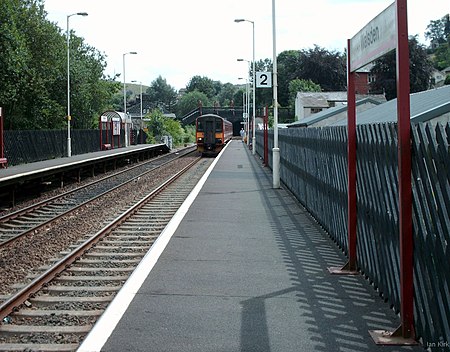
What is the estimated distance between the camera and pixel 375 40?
605cm

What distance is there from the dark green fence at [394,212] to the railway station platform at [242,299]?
1.12ft

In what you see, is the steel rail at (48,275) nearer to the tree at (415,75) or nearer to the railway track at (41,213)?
the railway track at (41,213)

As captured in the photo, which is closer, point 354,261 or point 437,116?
point 354,261

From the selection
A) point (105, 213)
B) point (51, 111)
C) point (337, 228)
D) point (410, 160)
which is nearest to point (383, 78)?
point (51, 111)

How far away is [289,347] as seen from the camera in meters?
5.00

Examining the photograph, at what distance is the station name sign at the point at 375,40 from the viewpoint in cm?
544

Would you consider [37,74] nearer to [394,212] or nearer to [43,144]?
[43,144]

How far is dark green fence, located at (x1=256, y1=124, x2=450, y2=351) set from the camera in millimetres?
4465

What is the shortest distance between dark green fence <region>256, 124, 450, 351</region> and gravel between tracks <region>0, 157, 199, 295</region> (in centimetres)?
423

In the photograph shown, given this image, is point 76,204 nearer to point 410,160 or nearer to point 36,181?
point 36,181

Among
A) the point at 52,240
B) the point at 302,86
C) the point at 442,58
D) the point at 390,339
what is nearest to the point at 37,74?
the point at 52,240

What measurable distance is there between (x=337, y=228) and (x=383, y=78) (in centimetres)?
5552

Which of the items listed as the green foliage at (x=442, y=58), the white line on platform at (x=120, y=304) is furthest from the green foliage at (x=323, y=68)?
the white line on platform at (x=120, y=304)

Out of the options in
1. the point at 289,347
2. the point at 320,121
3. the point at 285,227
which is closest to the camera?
the point at 289,347
